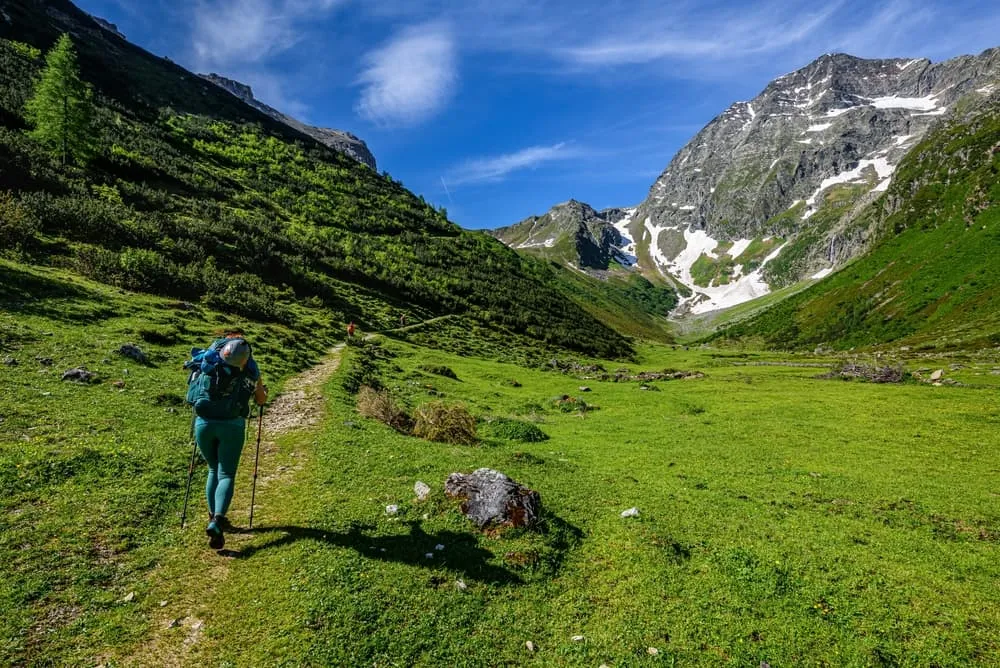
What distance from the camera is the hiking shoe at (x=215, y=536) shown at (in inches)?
388

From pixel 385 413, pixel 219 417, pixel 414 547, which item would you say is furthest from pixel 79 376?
pixel 414 547

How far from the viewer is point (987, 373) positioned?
4662cm

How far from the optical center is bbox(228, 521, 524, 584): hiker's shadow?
33.4 ft

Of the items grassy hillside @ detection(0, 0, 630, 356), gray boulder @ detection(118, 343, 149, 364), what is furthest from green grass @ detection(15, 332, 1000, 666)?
grassy hillside @ detection(0, 0, 630, 356)

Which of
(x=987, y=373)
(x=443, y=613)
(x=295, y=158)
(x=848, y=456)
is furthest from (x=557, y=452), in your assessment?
(x=295, y=158)

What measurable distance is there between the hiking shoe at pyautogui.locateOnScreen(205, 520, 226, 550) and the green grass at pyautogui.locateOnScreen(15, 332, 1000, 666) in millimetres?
323

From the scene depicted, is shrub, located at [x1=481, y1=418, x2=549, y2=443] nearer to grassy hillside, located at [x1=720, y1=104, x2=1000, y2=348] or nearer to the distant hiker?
the distant hiker

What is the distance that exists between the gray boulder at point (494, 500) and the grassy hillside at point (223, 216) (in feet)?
132

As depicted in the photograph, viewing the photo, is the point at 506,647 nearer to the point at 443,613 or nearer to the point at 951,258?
the point at 443,613

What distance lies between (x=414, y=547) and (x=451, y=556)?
0.96m

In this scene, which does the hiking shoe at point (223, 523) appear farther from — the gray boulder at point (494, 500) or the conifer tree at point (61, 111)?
the conifer tree at point (61, 111)

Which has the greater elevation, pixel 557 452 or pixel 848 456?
pixel 557 452

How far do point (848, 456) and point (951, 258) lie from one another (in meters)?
166

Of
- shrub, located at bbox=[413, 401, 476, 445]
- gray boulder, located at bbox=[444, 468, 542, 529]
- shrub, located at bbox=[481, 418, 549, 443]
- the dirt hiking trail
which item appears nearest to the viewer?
the dirt hiking trail
